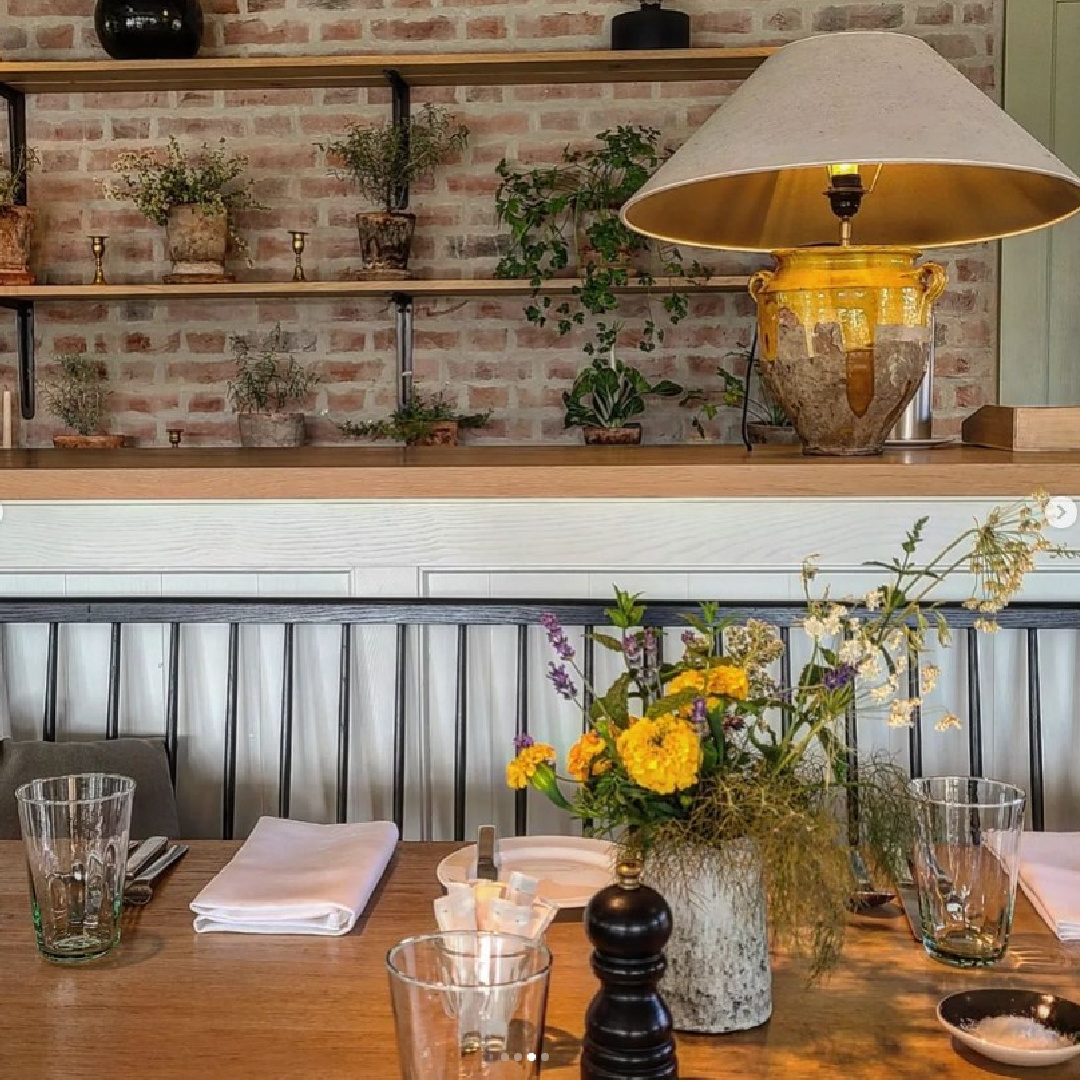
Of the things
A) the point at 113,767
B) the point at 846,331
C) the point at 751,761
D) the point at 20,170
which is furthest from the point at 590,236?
the point at 751,761

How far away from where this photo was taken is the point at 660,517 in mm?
1795

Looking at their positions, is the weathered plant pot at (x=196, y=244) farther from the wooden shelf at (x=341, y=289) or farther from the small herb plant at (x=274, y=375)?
the small herb plant at (x=274, y=375)

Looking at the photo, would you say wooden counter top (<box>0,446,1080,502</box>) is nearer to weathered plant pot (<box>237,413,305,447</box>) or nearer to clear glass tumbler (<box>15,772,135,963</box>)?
clear glass tumbler (<box>15,772,135,963</box>)

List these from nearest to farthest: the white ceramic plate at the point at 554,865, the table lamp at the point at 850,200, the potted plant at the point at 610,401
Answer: the white ceramic plate at the point at 554,865 < the table lamp at the point at 850,200 < the potted plant at the point at 610,401

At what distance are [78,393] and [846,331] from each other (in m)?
2.93

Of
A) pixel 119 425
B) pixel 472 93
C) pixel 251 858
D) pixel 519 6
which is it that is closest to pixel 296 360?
pixel 119 425

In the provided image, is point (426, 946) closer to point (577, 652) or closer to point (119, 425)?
point (577, 652)

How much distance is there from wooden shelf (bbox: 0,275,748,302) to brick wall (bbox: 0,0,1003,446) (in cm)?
14

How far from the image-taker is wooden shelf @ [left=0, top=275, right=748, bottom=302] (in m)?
3.75

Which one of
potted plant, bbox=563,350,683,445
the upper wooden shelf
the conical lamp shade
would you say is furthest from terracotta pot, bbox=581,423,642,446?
the conical lamp shade

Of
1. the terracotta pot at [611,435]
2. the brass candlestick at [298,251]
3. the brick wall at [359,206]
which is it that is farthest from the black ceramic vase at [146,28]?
the terracotta pot at [611,435]

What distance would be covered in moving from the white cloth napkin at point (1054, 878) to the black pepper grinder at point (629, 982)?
49cm

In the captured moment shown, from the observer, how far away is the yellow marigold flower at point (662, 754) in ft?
3.04

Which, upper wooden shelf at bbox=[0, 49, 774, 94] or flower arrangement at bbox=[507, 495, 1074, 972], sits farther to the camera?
upper wooden shelf at bbox=[0, 49, 774, 94]
